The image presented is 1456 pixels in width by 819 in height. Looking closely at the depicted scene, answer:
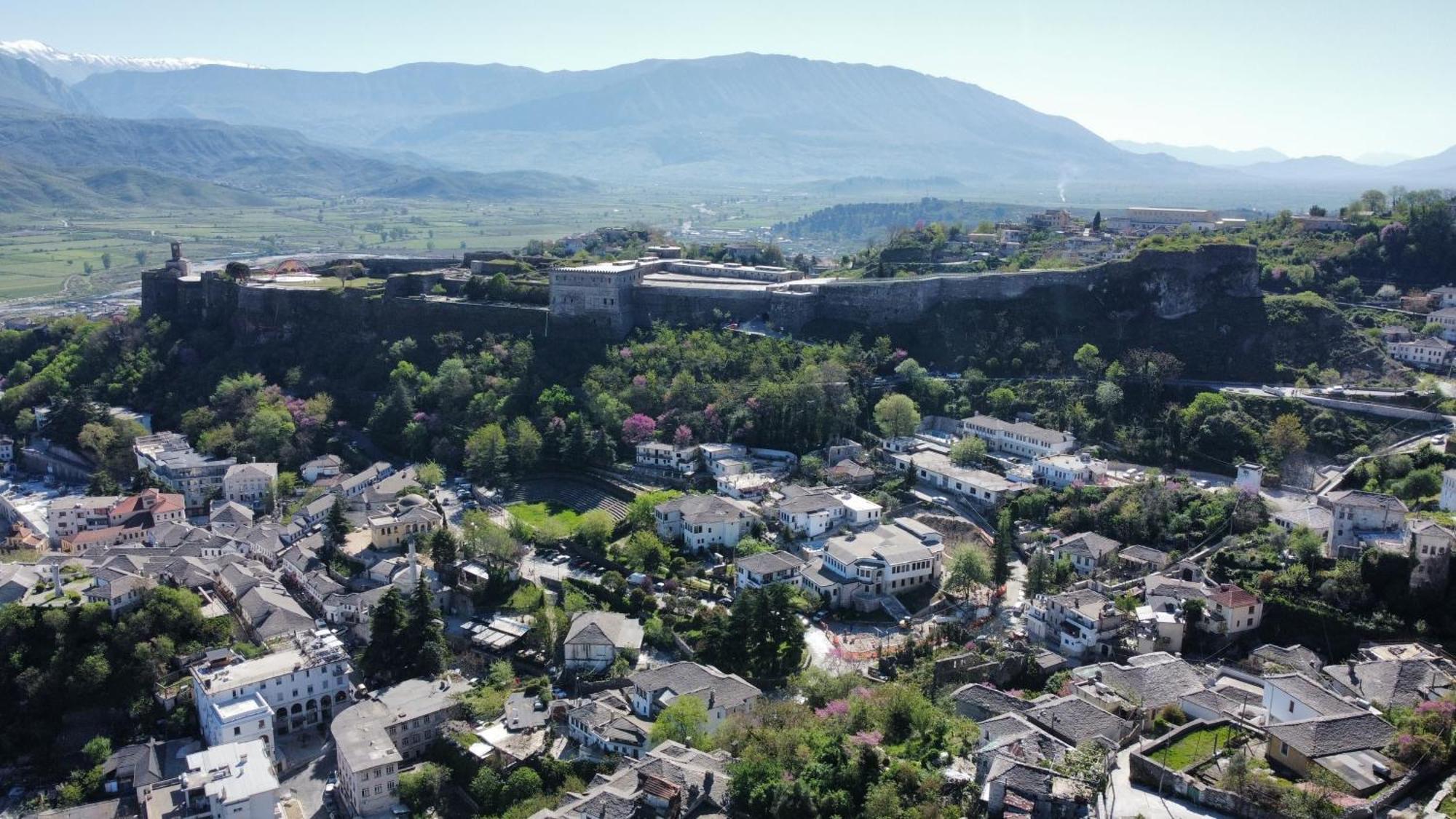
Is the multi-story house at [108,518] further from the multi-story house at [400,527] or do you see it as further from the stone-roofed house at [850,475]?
the stone-roofed house at [850,475]

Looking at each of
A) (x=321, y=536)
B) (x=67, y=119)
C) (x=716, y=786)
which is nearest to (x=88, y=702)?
(x=321, y=536)

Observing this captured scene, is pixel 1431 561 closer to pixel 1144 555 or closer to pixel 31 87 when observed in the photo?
pixel 1144 555

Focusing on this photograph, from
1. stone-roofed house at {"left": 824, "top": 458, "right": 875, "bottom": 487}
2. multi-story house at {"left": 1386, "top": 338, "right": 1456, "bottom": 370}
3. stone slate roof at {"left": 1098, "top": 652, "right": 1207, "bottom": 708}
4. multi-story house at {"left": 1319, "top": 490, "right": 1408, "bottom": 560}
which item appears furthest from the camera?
multi-story house at {"left": 1386, "top": 338, "right": 1456, "bottom": 370}

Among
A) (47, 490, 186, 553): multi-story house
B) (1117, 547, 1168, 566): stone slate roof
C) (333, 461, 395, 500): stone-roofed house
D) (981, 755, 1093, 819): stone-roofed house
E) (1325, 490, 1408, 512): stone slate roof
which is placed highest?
(1325, 490, 1408, 512): stone slate roof

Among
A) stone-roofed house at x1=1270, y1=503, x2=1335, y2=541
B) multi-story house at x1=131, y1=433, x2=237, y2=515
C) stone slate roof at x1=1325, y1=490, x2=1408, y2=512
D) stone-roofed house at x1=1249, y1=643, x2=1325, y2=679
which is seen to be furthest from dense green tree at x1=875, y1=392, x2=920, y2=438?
multi-story house at x1=131, y1=433, x2=237, y2=515

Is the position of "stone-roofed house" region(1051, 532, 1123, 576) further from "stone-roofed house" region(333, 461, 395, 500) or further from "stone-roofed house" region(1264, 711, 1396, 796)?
"stone-roofed house" region(333, 461, 395, 500)

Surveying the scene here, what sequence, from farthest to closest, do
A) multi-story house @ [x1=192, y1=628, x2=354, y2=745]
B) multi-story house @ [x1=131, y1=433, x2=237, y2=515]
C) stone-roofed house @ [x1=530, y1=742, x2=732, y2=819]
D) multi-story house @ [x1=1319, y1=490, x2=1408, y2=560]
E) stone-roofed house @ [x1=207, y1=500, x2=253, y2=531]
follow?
multi-story house @ [x1=131, y1=433, x2=237, y2=515] < stone-roofed house @ [x1=207, y1=500, x2=253, y2=531] < multi-story house @ [x1=1319, y1=490, x2=1408, y2=560] < multi-story house @ [x1=192, y1=628, x2=354, y2=745] < stone-roofed house @ [x1=530, y1=742, x2=732, y2=819]

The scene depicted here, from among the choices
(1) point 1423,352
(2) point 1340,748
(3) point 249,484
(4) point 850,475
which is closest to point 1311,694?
(2) point 1340,748
